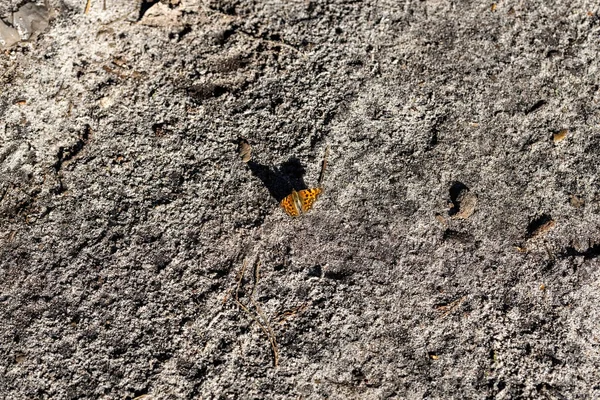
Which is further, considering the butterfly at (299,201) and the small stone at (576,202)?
the small stone at (576,202)

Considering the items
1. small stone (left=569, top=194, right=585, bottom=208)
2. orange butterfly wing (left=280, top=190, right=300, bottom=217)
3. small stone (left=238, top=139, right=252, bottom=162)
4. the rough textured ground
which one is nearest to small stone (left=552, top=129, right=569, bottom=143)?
the rough textured ground

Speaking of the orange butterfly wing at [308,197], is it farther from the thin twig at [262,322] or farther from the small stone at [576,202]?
the small stone at [576,202]

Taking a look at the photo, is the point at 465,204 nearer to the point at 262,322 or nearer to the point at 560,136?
the point at 560,136

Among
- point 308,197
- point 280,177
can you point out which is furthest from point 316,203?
point 280,177

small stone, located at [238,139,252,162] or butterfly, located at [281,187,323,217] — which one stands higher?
small stone, located at [238,139,252,162]

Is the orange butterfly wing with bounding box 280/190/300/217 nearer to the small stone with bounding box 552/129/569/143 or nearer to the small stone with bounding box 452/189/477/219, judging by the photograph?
the small stone with bounding box 452/189/477/219

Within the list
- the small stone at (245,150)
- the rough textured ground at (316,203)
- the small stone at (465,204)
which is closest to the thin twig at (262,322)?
the rough textured ground at (316,203)
